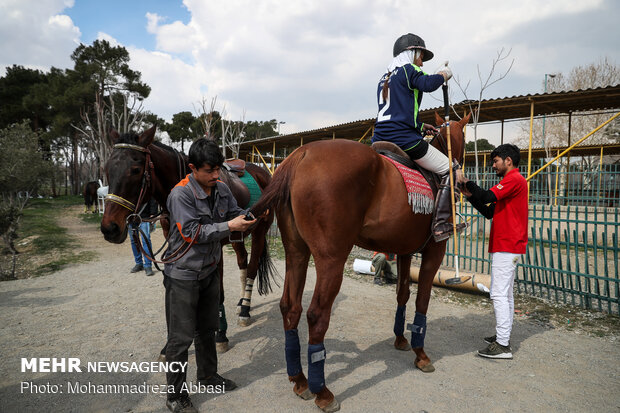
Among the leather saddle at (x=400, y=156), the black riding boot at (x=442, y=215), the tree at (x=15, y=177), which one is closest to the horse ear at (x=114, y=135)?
the leather saddle at (x=400, y=156)

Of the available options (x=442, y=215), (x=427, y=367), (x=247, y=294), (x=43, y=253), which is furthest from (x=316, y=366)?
(x=43, y=253)

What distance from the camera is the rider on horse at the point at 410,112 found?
3107mm

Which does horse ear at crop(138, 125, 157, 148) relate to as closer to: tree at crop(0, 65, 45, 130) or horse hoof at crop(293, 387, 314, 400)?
horse hoof at crop(293, 387, 314, 400)

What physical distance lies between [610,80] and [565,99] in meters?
19.0

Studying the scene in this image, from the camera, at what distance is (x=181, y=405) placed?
250 cm

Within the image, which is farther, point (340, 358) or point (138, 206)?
point (340, 358)

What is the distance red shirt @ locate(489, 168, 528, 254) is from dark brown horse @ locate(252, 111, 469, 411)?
1.26 m

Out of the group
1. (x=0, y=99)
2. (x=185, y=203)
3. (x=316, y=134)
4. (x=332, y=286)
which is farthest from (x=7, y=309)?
(x=0, y=99)

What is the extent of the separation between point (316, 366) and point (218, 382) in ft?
3.15

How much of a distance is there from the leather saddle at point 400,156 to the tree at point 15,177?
7.87 metres

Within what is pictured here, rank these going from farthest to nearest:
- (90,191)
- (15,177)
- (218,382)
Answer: (90,191)
(15,177)
(218,382)

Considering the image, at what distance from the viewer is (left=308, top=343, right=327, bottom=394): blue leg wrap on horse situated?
2.57 meters

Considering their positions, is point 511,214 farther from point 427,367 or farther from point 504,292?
point 427,367

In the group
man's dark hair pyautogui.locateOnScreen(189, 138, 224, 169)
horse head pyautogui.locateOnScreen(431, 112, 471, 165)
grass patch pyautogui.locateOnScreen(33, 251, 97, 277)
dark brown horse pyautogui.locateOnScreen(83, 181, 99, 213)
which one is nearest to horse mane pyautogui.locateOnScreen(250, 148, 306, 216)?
man's dark hair pyautogui.locateOnScreen(189, 138, 224, 169)
